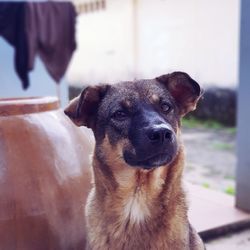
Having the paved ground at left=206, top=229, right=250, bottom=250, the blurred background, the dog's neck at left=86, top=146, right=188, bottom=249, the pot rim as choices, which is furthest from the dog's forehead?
the blurred background

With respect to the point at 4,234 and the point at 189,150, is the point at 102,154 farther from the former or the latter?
the point at 189,150

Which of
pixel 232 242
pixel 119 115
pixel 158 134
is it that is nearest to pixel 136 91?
pixel 119 115

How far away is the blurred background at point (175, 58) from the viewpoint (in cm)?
611

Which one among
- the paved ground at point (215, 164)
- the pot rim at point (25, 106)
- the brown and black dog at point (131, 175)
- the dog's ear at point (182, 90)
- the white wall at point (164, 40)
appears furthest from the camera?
the white wall at point (164, 40)

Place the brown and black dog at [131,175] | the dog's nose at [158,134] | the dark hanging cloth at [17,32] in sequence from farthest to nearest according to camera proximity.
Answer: the dark hanging cloth at [17,32] → the brown and black dog at [131,175] → the dog's nose at [158,134]

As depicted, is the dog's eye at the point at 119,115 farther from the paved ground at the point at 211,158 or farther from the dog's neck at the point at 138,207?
the paved ground at the point at 211,158

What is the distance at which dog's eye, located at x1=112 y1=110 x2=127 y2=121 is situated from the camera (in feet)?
8.12

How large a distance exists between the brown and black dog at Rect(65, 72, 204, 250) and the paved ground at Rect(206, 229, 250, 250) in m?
0.75

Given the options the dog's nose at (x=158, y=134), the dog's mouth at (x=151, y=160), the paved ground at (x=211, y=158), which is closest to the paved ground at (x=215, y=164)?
the paved ground at (x=211, y=158)

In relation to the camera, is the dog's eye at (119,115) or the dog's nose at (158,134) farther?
the dog's eye at (119,115)

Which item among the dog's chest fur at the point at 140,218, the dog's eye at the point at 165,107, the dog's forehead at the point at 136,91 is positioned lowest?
the dog's chest fur at the point at 140,218

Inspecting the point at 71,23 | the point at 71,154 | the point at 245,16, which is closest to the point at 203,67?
the point at 71,23

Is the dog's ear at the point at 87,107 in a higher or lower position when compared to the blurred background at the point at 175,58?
higher

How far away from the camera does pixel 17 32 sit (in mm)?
5676
